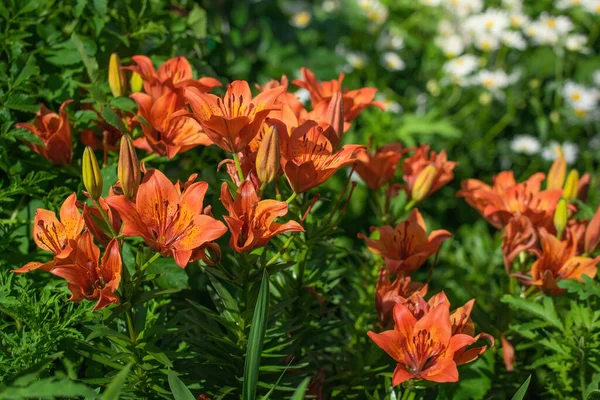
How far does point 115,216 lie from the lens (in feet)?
3.09

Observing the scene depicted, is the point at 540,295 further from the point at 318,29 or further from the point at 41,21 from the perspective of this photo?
the point at 318,29

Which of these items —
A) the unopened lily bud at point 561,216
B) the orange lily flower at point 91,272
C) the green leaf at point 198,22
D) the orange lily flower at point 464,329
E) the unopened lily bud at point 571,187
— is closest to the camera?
the orange lily flower at point 91,272

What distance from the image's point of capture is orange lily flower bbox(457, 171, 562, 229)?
4.04 feet

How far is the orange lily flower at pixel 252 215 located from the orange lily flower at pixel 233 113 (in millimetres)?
67

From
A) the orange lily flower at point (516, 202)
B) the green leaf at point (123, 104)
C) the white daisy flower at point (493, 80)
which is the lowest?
the white daisy flower at point (493, 80)

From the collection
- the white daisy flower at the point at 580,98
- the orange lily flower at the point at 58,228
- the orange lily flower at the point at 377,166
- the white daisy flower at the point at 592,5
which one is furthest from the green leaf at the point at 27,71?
the white daisy flower at the point at 592,5

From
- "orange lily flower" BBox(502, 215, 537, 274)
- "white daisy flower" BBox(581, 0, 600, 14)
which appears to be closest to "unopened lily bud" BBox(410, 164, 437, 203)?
"orange lily flower" BBox(502, 215, 537, 274)

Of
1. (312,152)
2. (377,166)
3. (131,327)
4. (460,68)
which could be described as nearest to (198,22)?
(377,166)

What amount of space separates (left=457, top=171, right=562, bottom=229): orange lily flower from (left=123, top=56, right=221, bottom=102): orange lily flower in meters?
0.50

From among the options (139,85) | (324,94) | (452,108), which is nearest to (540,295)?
(324,94)

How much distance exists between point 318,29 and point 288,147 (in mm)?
1930

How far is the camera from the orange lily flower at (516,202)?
4.04ft

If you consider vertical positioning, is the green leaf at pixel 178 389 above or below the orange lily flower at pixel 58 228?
below

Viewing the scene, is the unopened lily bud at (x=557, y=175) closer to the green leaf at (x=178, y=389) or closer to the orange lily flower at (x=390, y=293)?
the orange lily flower at (x=390, y=293)
